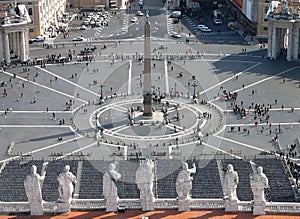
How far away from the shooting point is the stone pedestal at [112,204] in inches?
2425

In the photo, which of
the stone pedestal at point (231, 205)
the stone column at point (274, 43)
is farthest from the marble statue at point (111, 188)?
the stone column at point (274, 43)

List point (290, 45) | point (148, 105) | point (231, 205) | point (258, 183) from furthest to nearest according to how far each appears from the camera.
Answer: point (290, 45), point (148, 105), point (231, 205), point (258, 183)

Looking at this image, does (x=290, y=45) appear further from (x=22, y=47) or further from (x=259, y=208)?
(x=259, y=208)

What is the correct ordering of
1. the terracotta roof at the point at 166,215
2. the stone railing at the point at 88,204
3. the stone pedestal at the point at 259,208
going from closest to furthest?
the terracotta roof at the point at 166,215 < the stone pedestal at the point at 259,208 < the stone railing at the point at 88,204

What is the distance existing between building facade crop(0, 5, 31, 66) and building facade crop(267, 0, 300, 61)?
62.5m

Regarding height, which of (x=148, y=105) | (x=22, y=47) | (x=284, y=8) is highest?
(x=284, y=8)

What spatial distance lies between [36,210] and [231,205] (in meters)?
17.4

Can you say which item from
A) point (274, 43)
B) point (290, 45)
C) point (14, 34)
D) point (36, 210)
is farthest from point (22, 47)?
point (36, 210)

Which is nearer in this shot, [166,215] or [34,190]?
[166,215]

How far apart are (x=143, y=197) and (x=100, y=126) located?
71.8 meters

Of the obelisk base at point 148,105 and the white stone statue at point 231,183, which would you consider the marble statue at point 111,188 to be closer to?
the white stone statue at point 231,183

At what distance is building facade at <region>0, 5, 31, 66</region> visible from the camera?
573 feet

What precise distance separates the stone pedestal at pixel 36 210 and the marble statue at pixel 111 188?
19.5ft

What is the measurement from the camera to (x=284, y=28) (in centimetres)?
17788
